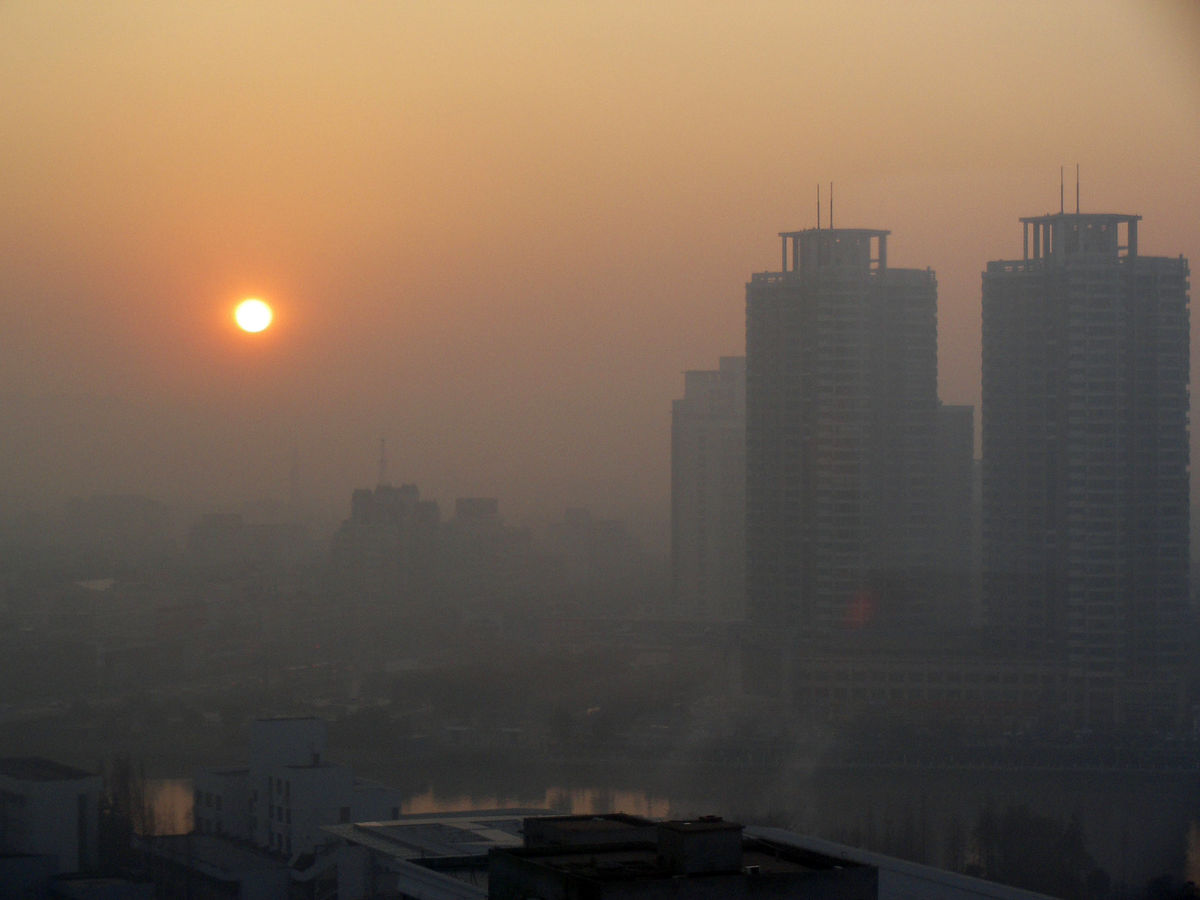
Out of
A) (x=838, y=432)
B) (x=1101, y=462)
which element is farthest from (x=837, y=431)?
(x=1101, y=462)

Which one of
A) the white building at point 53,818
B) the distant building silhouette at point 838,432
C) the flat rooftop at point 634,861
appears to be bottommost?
the white building at point 53,818

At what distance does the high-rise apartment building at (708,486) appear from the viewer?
12055mm

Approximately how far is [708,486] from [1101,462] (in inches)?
142

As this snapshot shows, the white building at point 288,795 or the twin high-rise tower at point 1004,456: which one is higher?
the twin high-rise tower at point 1004,456

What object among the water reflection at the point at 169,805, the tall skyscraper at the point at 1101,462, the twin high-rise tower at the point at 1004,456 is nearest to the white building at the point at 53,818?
the water reflection at the point at 169,805

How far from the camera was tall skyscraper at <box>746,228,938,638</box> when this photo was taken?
9945mm

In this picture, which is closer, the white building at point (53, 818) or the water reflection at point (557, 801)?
the white building at point (53, 818)

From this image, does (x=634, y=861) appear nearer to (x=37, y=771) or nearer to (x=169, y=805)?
(x=37, y=771)

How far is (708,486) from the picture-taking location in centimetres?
1227

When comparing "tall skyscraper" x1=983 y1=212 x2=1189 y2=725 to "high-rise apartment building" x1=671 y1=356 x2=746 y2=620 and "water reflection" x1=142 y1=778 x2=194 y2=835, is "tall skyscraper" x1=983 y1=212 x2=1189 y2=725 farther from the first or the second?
"water reflection" x1=142 y1=778 x2=194 y2=835

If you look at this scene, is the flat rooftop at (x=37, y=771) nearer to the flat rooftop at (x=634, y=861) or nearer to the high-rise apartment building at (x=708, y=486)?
the flat rooftop at (x=634, y=861)

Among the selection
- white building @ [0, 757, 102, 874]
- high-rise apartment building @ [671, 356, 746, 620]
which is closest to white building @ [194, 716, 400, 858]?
white building @ [0, 757, 102, 874]

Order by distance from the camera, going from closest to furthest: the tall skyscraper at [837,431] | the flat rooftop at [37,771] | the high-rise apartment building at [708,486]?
the flat rooftop at [37,771] < the tall skyscraper at [837,431] < the high-rise apartment building at [708,486]

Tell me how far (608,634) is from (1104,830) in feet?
18.2
